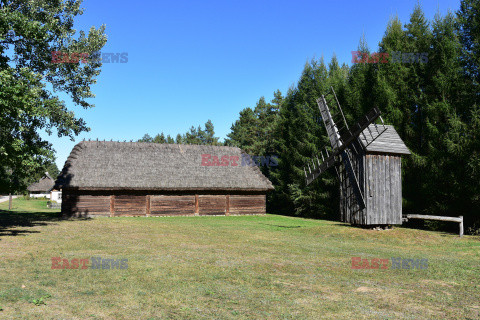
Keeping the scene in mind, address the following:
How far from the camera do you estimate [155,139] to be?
79.1m

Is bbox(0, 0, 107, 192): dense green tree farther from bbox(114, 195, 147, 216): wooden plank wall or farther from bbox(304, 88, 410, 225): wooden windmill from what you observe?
bbox(304, 88, 410, 225): wooden windmill

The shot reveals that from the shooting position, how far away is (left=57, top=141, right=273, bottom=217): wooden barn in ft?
96.5

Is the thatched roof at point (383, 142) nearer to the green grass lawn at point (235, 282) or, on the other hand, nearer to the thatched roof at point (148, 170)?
the green grass lawn at point (235, 282)

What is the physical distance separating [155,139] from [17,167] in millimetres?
63271

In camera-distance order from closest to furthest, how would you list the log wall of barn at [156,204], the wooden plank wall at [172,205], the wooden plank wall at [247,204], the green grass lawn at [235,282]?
the green grass lawn at [235,282] → the log wall of barn at [156,204] → the wooden plank wall at [172,205] → the wooden plank wall at [247,204]

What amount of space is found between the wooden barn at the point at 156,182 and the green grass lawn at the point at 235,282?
49.2ft

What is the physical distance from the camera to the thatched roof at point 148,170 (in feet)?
97.2

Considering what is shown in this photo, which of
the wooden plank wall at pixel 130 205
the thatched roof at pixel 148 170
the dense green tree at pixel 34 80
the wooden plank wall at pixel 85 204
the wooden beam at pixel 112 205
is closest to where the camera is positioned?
the dense green tree at pixel 34 80

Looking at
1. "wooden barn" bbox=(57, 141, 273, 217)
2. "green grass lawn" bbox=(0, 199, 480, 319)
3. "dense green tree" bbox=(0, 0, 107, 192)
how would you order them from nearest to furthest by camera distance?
"green grass lawn" bbox=(0, 199, 480, 319)
"dense green tree" bbox=(0, 0, 107, 192)
"wooden barn" bbox=(57, 141, 273, 217)

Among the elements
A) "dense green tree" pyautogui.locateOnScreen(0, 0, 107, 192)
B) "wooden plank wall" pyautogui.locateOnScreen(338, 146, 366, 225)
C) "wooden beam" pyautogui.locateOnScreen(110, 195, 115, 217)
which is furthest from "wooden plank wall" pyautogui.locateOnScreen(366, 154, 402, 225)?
"wooden beam" pyautogui.locateOnScreen(110, 195, 115, 217)

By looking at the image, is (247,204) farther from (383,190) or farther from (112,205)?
(383,190)

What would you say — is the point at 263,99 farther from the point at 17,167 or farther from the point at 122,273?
the point at 122,273

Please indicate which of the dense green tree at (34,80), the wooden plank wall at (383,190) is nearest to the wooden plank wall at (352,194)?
the wooden plank wall at (383,190)

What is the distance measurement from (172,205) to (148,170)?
371 cm
